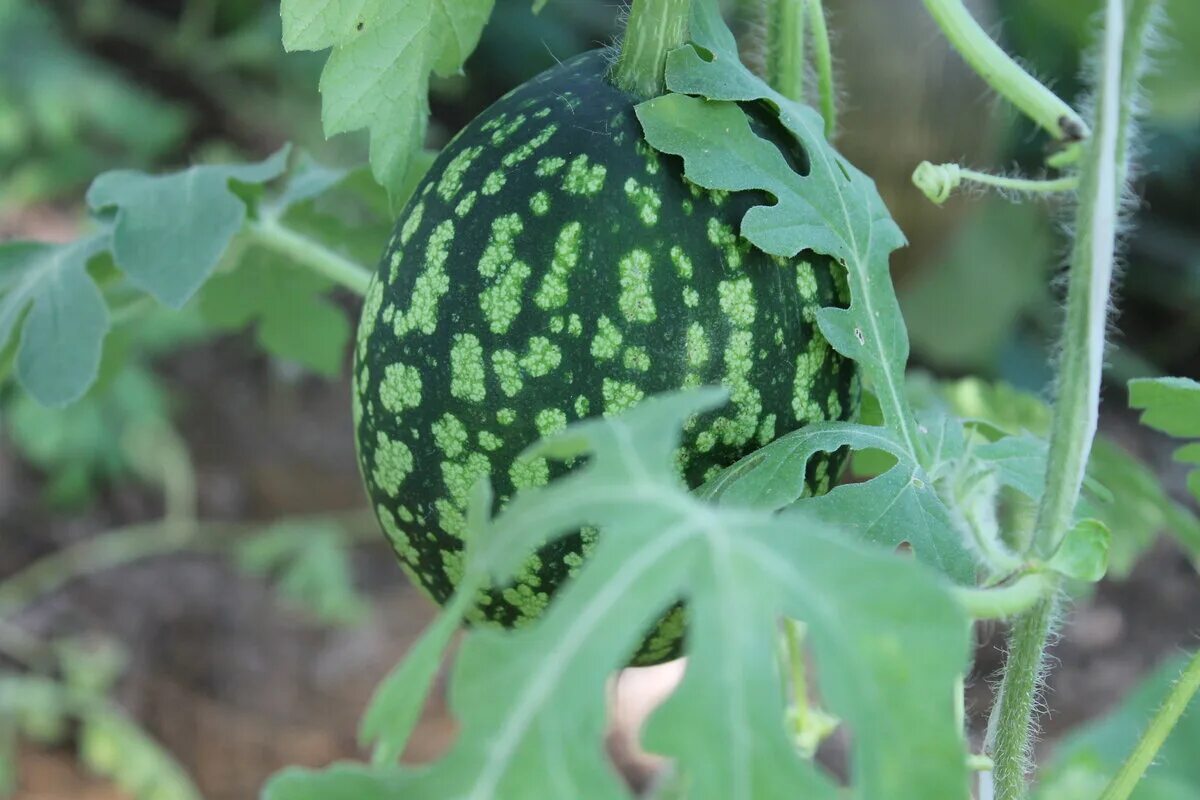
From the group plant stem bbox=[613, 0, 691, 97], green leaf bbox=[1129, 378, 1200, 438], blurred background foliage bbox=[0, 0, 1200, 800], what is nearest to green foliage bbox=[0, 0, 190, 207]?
blurred background foliage bbox=[0, 0, 1200, 800]

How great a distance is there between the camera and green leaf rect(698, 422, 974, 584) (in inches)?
32.6

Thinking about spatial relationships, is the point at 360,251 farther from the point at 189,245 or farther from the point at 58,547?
the point at 58,547

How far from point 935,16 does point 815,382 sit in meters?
0.33

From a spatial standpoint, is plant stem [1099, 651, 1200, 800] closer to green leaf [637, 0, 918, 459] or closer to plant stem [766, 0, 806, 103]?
green leaf [637, 0, 918, 459]

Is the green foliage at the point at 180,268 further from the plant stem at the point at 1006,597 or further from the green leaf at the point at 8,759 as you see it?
the green leaf at the point at 8,759

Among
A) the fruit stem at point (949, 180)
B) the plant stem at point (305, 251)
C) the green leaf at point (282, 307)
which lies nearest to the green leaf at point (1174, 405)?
the fruit stem at point (949, 180)

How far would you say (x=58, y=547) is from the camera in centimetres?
334

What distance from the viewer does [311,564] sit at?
309 centimetres

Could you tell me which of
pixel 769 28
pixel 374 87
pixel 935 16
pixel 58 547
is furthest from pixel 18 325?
pixel 58 547

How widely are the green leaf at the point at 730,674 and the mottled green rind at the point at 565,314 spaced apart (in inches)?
13.0

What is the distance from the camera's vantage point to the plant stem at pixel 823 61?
3.40 ft

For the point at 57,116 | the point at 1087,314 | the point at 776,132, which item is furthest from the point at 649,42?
the point at 57,116

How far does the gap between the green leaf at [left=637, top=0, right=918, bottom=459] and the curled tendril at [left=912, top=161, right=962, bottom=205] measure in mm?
42

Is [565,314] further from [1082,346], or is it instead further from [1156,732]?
[1156,732]
